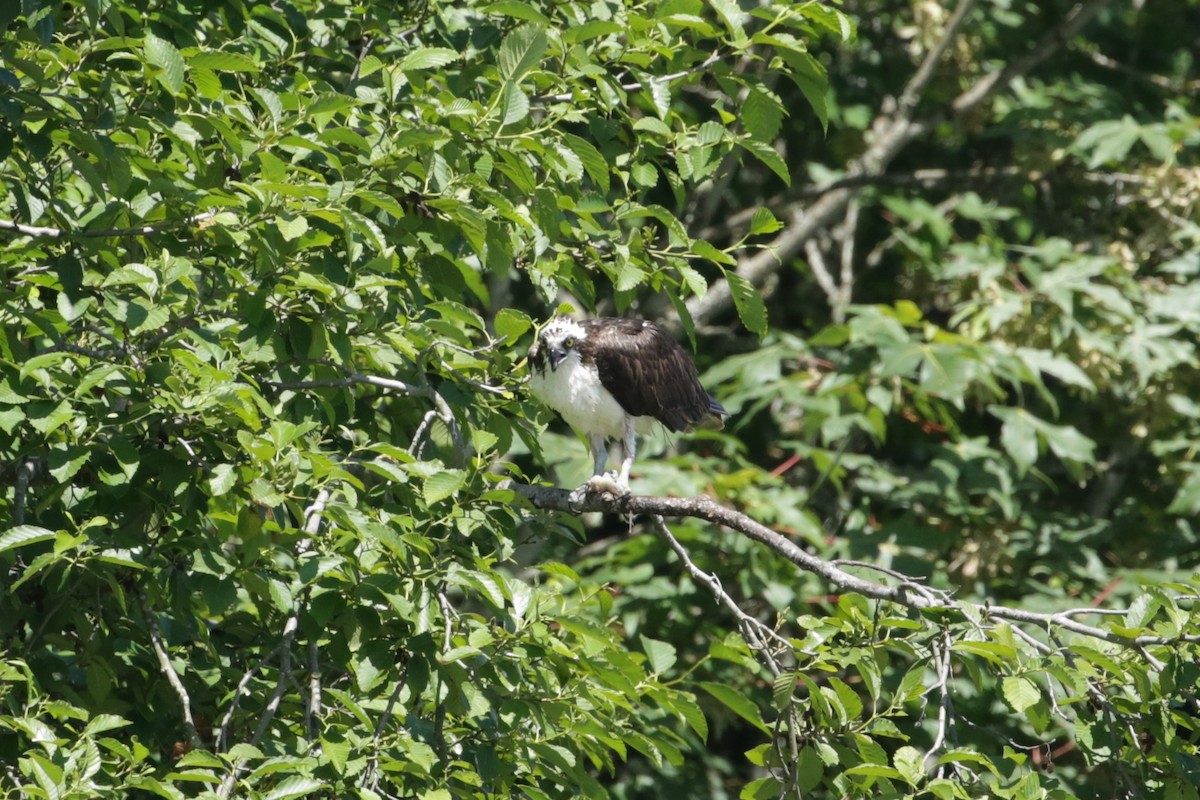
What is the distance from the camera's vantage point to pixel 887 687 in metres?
7.48

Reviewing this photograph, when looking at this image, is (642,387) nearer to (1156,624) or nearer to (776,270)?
(1156,624)

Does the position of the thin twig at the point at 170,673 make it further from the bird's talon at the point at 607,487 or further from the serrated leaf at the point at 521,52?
the serrated leaf at the point at 521,52

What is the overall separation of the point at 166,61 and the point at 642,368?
2.70 m

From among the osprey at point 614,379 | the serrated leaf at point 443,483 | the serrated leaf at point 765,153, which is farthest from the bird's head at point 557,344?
the serrated leaf at point 443,483

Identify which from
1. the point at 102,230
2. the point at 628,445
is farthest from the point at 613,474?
the point at 102,230

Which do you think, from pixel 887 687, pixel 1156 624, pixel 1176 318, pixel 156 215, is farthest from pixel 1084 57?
pixel 156 215

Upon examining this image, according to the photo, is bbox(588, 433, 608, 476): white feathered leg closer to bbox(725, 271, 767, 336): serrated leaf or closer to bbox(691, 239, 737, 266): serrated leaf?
bbox(725, 271, 767, 336): serrated leaf

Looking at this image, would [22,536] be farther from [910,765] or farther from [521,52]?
[910,765]

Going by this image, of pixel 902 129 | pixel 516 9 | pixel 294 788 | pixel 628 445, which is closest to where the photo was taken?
pixel 294 788

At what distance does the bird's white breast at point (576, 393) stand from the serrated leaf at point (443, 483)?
1948 mm

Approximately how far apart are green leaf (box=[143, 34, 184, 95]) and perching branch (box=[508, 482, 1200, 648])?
5.52 feet

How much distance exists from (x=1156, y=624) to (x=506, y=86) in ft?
7.61

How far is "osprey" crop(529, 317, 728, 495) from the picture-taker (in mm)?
5930

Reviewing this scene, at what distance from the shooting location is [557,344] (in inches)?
231
